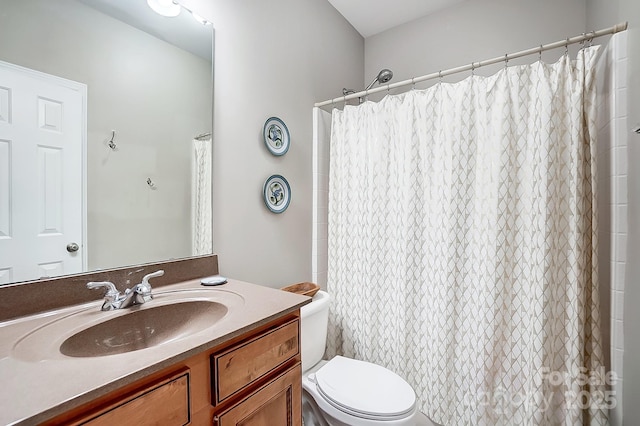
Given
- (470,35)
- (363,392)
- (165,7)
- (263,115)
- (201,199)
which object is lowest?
(363,392)

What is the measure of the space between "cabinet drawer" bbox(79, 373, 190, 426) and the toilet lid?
2.48 ft

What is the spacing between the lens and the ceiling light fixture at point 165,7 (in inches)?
44.4

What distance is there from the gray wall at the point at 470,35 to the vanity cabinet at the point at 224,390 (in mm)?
2173

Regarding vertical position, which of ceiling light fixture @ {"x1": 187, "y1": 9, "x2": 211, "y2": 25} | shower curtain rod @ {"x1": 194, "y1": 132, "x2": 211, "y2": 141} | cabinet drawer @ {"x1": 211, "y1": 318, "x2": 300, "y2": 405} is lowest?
cabinet drawer @ {"x1": 211, "y1": 318, "x2": 300, "y2": 405}

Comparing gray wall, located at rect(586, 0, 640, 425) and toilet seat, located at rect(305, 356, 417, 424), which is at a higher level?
gray wall, located at rect(586, 0, 640, 425)

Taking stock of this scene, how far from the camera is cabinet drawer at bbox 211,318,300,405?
28.5 inches

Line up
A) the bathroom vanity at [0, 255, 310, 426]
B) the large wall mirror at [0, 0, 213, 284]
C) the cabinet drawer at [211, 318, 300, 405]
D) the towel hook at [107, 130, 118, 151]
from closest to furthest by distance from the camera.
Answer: the bathroom vanity at [0, 255, 310, 426], the cabinet drawer at [211, 318, 300, 405], the large wall mirror at [0, 0, 213, 284], the towel hook at [107, 130, 118, 151]

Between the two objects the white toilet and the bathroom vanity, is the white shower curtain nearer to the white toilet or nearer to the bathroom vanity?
the bathroom vanity

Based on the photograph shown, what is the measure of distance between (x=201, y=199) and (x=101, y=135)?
43 cm

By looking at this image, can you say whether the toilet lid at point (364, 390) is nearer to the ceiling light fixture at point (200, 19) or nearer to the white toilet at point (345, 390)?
the white toilet at point (345, 390)

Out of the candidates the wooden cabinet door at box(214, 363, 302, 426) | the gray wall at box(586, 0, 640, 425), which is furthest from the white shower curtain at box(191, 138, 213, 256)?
the gray wall at box(586, 0, 640, 425)

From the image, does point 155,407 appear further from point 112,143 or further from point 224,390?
point 112,143

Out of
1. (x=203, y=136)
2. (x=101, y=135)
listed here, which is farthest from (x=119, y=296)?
(x=203, y=136)

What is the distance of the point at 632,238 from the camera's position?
3.75ft
